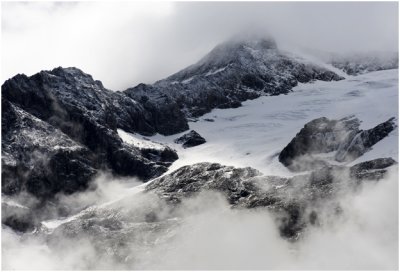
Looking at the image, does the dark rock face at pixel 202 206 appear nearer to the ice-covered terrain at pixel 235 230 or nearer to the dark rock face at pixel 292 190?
the dark rock face at pixel 292 190

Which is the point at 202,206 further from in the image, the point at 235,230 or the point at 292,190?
the point at 292,190

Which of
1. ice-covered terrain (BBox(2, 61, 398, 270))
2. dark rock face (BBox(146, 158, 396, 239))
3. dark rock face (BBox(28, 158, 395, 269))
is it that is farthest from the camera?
dark rock face (BBox(146, 158, 396, 239))

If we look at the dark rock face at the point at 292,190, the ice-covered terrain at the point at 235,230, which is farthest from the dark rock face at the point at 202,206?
the ice-covered terrain at the point at 235,230

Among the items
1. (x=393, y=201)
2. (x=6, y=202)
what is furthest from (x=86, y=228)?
(x=393, y=201)

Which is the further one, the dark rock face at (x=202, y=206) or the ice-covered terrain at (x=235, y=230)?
the dark rock face at (x=202, y=206)

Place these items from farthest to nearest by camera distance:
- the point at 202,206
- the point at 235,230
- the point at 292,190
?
the point at 202,206
the point at 292,190
the point at 235,230

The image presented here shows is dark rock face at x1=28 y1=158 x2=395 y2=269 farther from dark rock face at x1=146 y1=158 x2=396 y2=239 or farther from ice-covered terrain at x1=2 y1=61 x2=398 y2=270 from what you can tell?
ice-covered terrain at x1=2 y1=61 x2=398 y2=270

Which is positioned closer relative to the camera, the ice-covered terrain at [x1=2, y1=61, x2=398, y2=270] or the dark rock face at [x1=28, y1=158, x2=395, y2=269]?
the ice-covered terrain at [x1=2, y1=61, x2=398, y2=270]

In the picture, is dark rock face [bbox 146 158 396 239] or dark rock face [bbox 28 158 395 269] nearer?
dark rock face [bbox 28 158 395 269]

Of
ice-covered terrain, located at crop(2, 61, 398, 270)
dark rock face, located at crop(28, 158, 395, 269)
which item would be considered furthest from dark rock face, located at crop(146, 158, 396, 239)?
ice-covered terrain, located at crop(2, 61, 398, 270)

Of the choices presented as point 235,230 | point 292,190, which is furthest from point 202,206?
point 292,190

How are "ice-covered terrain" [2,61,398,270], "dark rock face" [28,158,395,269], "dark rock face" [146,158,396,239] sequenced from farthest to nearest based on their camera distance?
"dark rock face" [146,158,396,239]
"dark rock face" [28,158,395,269]
"ice-covered terrain" [2,61,398,270]
